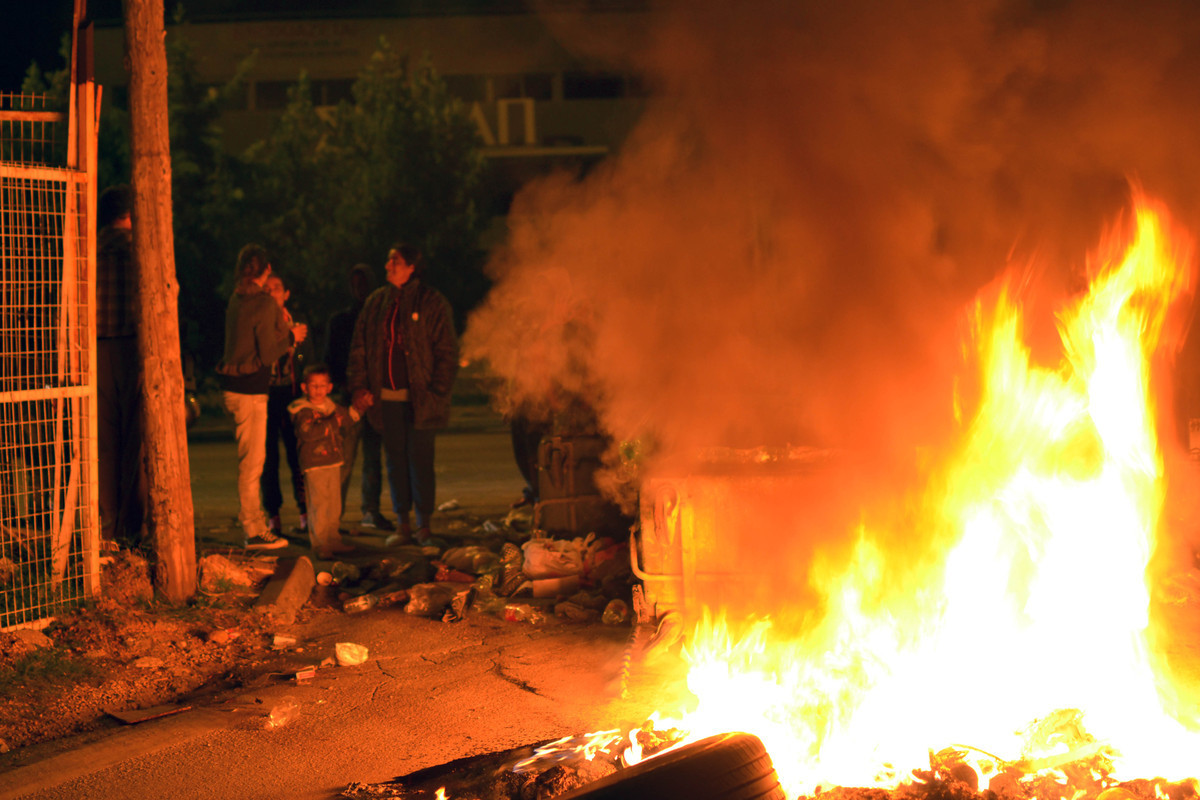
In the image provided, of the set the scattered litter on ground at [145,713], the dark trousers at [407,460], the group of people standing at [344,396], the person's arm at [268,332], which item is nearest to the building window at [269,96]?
the group of people standing at [344,396]

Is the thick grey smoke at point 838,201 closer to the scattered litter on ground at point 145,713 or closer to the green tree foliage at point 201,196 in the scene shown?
the scattered litter on ground at point 145,713

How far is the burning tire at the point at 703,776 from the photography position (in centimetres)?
314

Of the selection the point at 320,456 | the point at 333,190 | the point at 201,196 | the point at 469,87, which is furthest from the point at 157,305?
the point at 469,87

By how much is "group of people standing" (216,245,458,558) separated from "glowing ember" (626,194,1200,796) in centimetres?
318

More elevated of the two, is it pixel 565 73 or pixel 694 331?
pixel 565 73

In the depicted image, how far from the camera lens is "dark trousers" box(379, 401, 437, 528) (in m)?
7.70

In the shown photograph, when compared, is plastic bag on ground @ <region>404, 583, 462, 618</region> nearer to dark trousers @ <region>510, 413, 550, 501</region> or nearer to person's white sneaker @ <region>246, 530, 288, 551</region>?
person's white sneaker @ <region>246, 530, 288, 551</region>

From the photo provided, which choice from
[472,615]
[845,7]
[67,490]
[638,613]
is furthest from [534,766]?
[845,7]

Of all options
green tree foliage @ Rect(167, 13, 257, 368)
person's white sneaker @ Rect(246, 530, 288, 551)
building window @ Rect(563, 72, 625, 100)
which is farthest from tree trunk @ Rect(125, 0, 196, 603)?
building window @ Rect(563, 72, 625, 100)

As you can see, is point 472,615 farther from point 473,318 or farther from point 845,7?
point 845,7

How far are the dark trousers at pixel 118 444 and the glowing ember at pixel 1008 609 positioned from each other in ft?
12.5

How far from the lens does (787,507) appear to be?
5355 mm

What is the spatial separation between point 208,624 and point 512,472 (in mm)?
6232

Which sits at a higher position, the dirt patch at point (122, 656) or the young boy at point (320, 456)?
the young boy at point (320, 456)
